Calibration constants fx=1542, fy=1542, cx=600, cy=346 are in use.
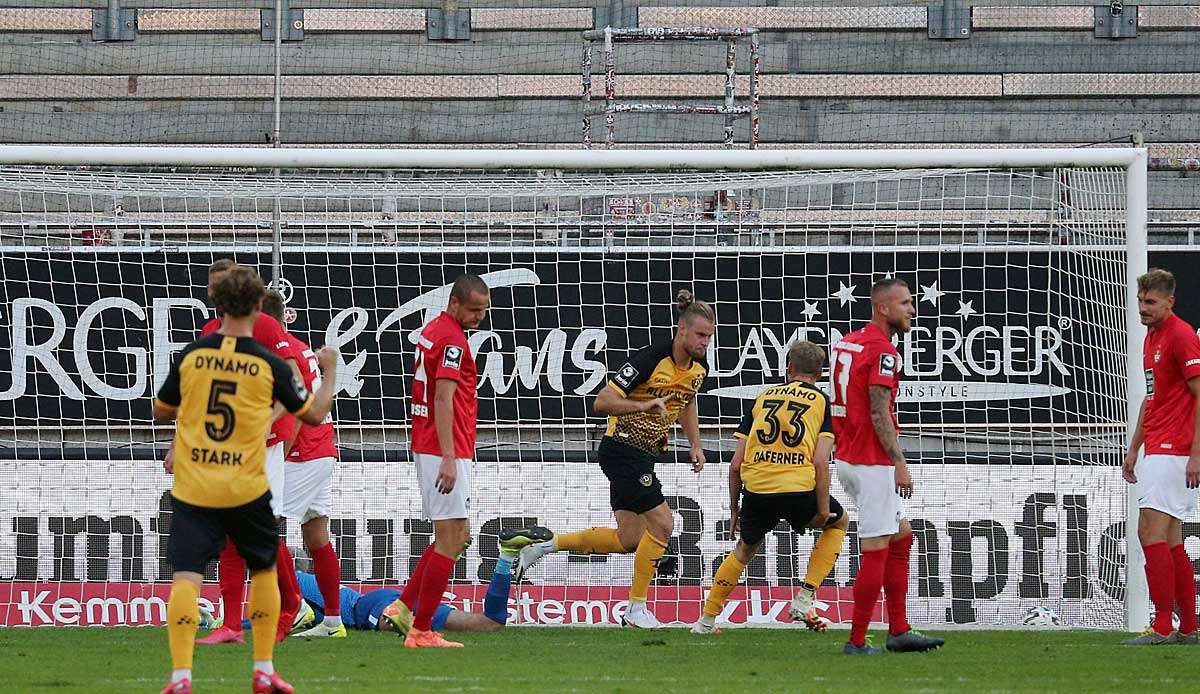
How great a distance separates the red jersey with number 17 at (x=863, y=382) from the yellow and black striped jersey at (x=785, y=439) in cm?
89

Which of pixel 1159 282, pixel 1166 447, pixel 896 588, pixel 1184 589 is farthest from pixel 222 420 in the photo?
pixel 1184 589

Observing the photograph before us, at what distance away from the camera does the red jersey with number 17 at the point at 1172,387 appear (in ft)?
24.3

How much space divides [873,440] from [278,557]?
2.79 m

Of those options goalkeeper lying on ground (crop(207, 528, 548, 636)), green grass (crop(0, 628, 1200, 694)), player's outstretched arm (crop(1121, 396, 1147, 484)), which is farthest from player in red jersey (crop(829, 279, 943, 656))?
goalkeeper lying on ground (crop(207, 528, 548, 636))

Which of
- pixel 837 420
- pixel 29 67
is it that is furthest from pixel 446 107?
pixel 837 420

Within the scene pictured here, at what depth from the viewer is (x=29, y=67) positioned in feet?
53.1

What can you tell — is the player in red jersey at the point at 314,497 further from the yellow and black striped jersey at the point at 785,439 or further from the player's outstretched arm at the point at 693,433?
the yellow and black striped jersey at the point at 785,439

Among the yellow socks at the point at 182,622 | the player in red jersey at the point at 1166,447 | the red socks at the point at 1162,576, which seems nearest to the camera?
the yellow socks at the point at 182,622

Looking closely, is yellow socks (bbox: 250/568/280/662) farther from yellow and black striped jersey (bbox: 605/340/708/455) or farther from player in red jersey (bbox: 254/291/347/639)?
yellow and black striped jersey (bbox: 605/340/708/455)

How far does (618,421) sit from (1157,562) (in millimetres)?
2833

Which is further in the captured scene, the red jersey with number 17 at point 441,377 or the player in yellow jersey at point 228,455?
the red jersey with number 17 at point 441,377

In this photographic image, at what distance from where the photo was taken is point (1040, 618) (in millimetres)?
9328

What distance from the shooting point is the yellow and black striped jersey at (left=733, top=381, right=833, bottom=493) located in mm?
7855

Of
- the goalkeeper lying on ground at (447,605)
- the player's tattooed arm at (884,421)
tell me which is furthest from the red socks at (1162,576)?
the goalkeeper lying on ground at (447,605)
